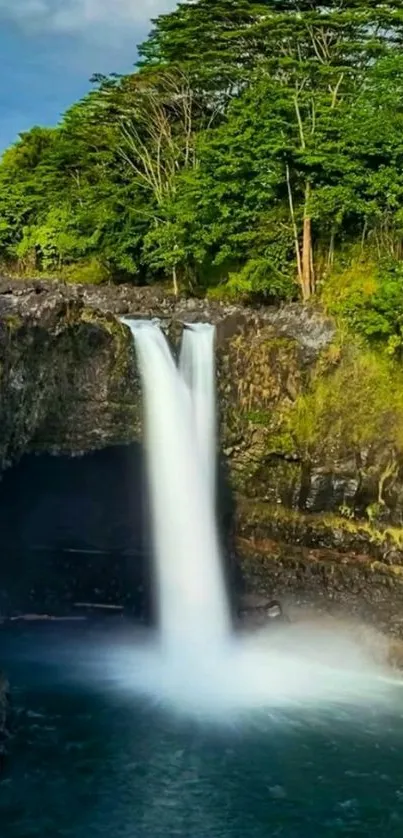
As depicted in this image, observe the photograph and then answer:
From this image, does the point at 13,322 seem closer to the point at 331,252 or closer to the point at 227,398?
the point at 227,398

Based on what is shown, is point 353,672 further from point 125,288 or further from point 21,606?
point 125,288

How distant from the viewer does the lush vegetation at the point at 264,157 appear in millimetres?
19969

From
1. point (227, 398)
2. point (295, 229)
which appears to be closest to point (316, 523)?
point (227, 398)

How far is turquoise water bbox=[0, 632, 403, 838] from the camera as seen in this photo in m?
10.6

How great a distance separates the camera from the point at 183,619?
57.4 feet

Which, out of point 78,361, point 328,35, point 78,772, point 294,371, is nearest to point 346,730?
point 78,772

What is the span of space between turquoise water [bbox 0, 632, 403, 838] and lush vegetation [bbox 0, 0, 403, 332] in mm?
8265

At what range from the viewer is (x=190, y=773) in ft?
38.7

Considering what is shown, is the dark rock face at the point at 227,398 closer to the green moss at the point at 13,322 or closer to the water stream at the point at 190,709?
the green moss at the point at 13,322

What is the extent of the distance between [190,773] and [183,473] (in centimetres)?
724

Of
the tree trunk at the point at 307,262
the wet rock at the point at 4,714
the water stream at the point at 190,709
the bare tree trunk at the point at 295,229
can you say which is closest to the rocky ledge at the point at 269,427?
the water stream at the point at 190,709

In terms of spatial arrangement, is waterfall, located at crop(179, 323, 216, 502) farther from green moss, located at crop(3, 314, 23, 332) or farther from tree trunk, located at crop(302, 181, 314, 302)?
tree trunk, located at crop(302, 181, 314, 302)

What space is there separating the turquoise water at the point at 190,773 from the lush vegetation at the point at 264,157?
27.1 feet

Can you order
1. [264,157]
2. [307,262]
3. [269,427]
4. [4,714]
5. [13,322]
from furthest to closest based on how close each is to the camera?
1. [307,262]
2. [264,157]
3. [269,427]
4. [13,322]
5. [4,714]
